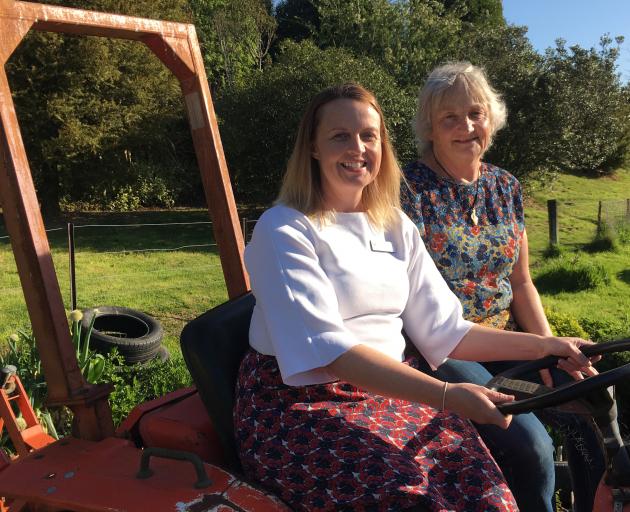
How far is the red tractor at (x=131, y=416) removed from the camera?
1534mm

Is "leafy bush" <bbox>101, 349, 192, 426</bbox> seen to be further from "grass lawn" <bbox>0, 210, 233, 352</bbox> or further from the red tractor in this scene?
the red tractor

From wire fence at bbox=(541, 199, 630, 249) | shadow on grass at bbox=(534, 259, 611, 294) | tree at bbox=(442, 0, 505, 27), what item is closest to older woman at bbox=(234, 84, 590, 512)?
shadow on grass at bbox=(534, 259, 611, 294)

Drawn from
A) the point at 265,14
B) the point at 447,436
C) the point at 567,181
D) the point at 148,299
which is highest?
the point at 265,14

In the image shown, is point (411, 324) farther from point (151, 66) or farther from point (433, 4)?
point (433, 4)

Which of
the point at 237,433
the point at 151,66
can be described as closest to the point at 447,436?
the point at 237,433

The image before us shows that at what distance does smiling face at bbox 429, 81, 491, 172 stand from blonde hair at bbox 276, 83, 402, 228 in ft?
1.68

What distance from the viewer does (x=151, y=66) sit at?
1405 centimetres

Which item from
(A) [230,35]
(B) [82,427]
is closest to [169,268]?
(B) [82,427]

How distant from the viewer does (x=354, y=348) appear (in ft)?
5.36

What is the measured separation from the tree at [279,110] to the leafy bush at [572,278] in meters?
4.42

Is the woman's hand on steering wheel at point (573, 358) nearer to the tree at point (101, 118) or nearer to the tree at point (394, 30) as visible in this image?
the tree at point (101, 118)

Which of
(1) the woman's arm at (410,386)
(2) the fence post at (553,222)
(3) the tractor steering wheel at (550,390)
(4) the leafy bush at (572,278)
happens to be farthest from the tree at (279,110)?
(3) the tractor steering wheel at (550,390)

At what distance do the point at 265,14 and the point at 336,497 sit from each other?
18.4m

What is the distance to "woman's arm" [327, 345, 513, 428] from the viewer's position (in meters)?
1.48
